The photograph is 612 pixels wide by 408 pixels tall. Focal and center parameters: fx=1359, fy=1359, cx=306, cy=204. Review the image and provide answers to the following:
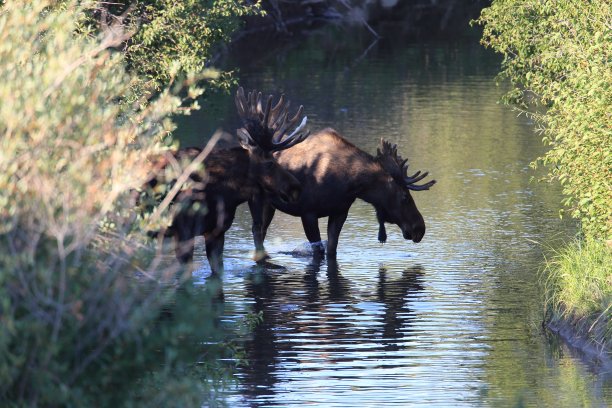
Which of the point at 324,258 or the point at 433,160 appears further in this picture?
the point at 433,160

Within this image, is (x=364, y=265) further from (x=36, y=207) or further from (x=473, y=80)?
(x=473, y=80)

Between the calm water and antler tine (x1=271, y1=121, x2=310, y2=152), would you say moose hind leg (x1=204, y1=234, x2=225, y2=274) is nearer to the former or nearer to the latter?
the calm water

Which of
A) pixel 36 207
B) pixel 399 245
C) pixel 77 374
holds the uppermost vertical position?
pixel 36 207

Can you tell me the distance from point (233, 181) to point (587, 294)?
4.98m

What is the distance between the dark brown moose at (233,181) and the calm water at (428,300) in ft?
2.21

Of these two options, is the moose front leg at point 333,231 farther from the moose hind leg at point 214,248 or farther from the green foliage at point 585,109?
the green foliage at point 585,109

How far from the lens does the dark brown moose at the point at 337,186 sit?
18.2 m

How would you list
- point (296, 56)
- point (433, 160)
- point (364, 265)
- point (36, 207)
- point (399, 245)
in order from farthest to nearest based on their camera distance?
point (296, 56) → point (433, 160) → point (399, 245) → point (364, 265) → point (36, 207)

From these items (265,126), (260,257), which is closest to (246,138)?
(265,126)

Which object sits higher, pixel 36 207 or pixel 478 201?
pixel 36 207

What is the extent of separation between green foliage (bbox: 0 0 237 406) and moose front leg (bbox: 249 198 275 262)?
29.4 ft

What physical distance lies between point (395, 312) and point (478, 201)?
824 centimetres

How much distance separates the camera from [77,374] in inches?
298

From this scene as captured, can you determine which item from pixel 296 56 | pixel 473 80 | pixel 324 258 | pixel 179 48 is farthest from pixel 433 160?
pixel 296 56
